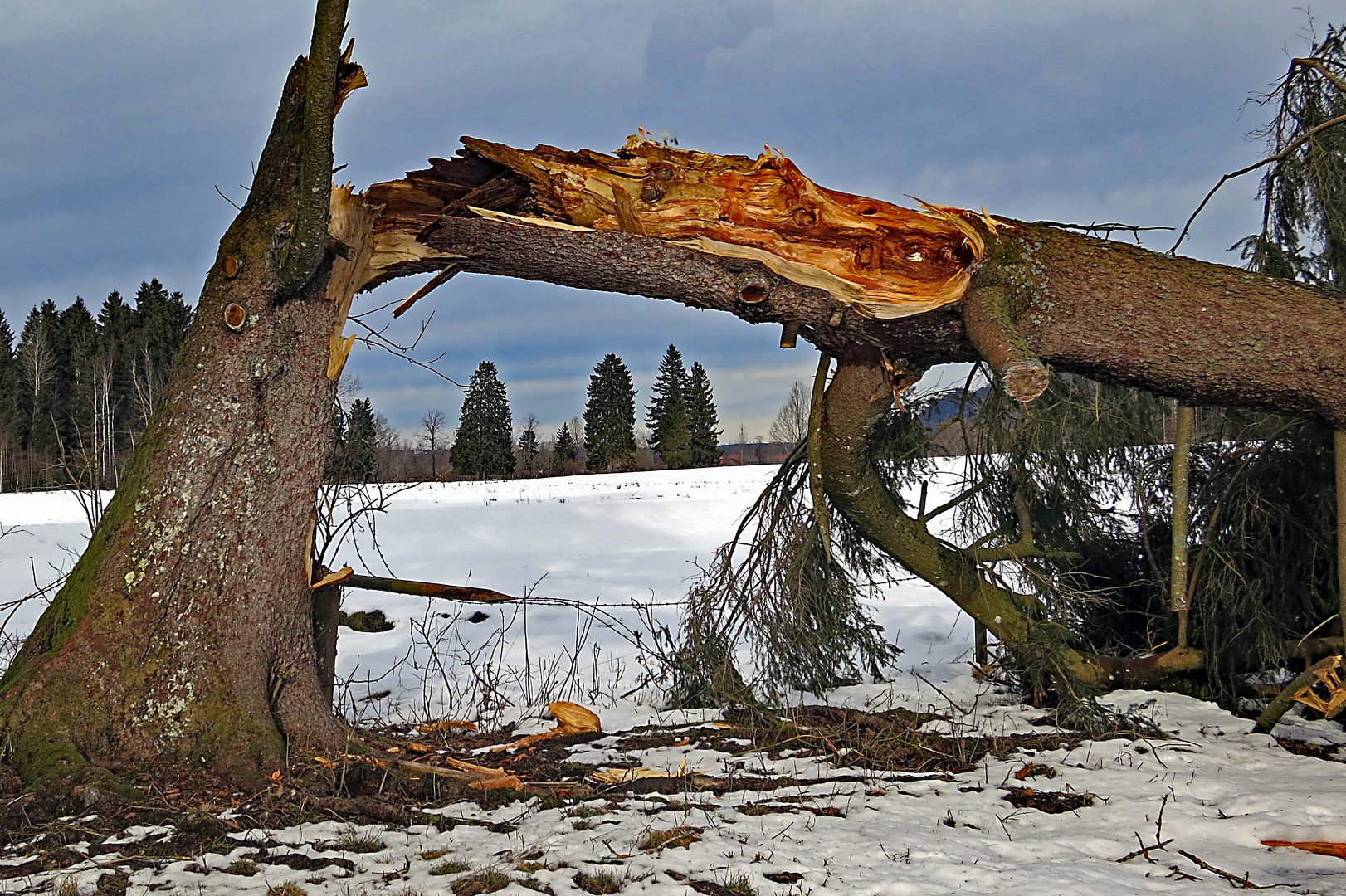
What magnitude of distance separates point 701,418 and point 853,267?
4012 centimetres

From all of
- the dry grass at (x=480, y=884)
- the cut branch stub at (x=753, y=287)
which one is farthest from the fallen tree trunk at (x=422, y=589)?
the dry grass at (x=480, y=884)

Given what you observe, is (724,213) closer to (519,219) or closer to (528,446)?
(519,219)

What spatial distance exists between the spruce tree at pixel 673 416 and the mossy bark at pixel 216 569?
3839 cm

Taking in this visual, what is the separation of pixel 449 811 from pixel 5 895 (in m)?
1.38

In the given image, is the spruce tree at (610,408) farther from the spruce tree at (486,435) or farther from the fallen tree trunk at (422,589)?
the fallen tree trunk at (422,589)

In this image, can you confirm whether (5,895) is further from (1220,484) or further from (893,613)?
(893,613)

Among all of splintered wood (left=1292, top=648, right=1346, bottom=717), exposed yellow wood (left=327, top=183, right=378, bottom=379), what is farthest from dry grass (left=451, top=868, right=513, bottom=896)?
splintered wood (left=1292, top=648, right=1346, bottom=717)

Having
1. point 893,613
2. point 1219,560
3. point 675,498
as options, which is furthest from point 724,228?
point 675,498

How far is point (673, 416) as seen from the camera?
4456 cm

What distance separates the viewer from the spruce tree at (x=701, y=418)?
43.8 meters

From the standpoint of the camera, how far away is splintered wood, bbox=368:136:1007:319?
4188 mm

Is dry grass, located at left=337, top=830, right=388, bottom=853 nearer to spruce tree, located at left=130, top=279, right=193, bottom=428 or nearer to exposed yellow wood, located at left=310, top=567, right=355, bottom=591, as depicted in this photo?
exposed yellow wood, located at left=310, top=567, right=355, bottom=591

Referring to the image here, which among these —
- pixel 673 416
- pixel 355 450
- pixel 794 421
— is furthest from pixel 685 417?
pixel 355 450

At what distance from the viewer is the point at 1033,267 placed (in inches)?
161
